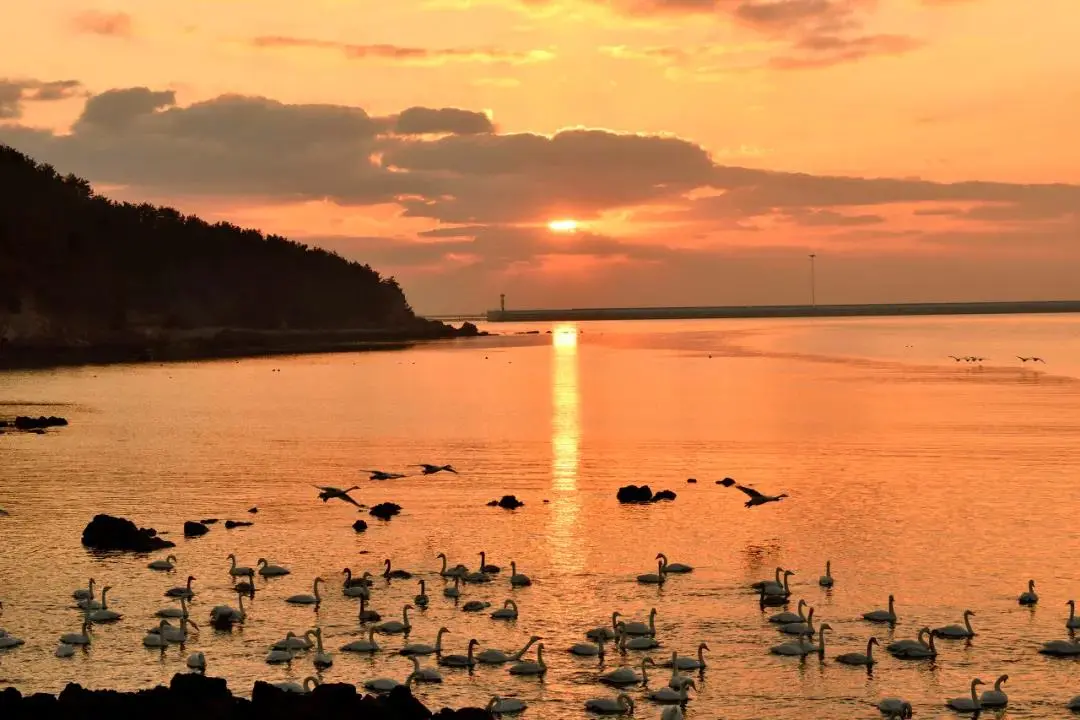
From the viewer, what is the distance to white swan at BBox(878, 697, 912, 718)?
26.0 metres

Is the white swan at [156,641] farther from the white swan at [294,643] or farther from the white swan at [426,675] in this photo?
the white swan at [426,675]

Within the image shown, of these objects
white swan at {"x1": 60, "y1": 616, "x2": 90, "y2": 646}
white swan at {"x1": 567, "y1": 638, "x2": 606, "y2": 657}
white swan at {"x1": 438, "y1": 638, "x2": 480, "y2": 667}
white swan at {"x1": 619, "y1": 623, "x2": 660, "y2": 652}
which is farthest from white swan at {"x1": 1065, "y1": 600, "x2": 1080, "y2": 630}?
white swan at {"x1": 60, "y1": 616, "x2": 90, "y2": 646}

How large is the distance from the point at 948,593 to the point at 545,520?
54.2 ft

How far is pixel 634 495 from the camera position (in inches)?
2069

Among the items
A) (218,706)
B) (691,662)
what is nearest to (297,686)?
(218,706)

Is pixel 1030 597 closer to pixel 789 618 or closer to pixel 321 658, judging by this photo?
pixel 789 618

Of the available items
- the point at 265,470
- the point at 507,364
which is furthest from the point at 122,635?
the point at 507,364

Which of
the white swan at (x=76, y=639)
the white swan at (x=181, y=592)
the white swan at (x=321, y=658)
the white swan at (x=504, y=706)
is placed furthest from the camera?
the white swan at (x=181, y=592)

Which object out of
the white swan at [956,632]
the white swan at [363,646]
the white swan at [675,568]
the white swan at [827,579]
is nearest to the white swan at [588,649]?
the white swan at [363,646]

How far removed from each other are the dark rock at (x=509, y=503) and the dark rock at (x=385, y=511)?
4047mm

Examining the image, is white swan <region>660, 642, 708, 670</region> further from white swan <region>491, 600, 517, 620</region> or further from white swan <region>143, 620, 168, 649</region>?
white swan <region>143, 620, 168, 649</region>

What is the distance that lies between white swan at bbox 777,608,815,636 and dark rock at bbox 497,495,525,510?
20.3 m

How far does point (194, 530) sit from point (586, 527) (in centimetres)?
1367

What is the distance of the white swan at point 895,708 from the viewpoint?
26.0 m
